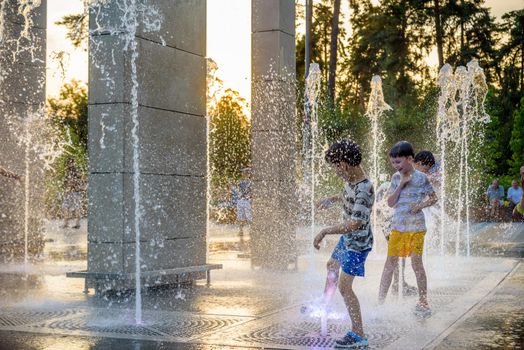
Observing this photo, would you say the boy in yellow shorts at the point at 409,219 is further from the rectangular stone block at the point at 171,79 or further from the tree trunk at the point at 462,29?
the tree trunk at the point at 462,29

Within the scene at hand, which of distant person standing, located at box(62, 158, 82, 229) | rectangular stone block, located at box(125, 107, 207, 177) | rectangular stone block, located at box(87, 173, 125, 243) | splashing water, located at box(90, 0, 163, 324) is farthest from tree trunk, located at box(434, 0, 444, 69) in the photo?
rectangular stone block, located at box(87, 173, 125, 243)

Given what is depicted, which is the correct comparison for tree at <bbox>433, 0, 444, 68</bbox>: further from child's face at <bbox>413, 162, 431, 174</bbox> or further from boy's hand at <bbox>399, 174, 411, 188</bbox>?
boy's hand at <bbox>399, 174, 411, 188</bbox>

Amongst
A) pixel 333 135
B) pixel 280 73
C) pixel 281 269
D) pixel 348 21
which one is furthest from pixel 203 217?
pixel 348 21

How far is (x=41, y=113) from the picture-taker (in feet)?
45.9

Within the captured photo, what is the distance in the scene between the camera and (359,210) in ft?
20.3

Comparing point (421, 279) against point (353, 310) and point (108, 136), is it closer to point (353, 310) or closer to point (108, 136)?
point (353, 310)

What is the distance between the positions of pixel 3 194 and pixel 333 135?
25.5 meters

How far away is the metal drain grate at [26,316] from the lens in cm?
736

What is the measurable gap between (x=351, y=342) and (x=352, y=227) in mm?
868

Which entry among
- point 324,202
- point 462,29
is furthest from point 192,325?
point 462,29

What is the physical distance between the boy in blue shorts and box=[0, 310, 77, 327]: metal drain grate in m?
2.84

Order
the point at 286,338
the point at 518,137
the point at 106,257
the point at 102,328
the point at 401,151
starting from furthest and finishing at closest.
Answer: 1. the point at 518,137
2. the point at 106,257
3. the point at 401,151
4. the point at 102,328
5. the point at 286,338

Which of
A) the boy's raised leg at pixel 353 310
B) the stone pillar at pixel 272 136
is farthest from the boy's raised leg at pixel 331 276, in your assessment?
the stone pillar at pixel 272 136

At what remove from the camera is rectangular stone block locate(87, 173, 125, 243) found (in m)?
9.42
